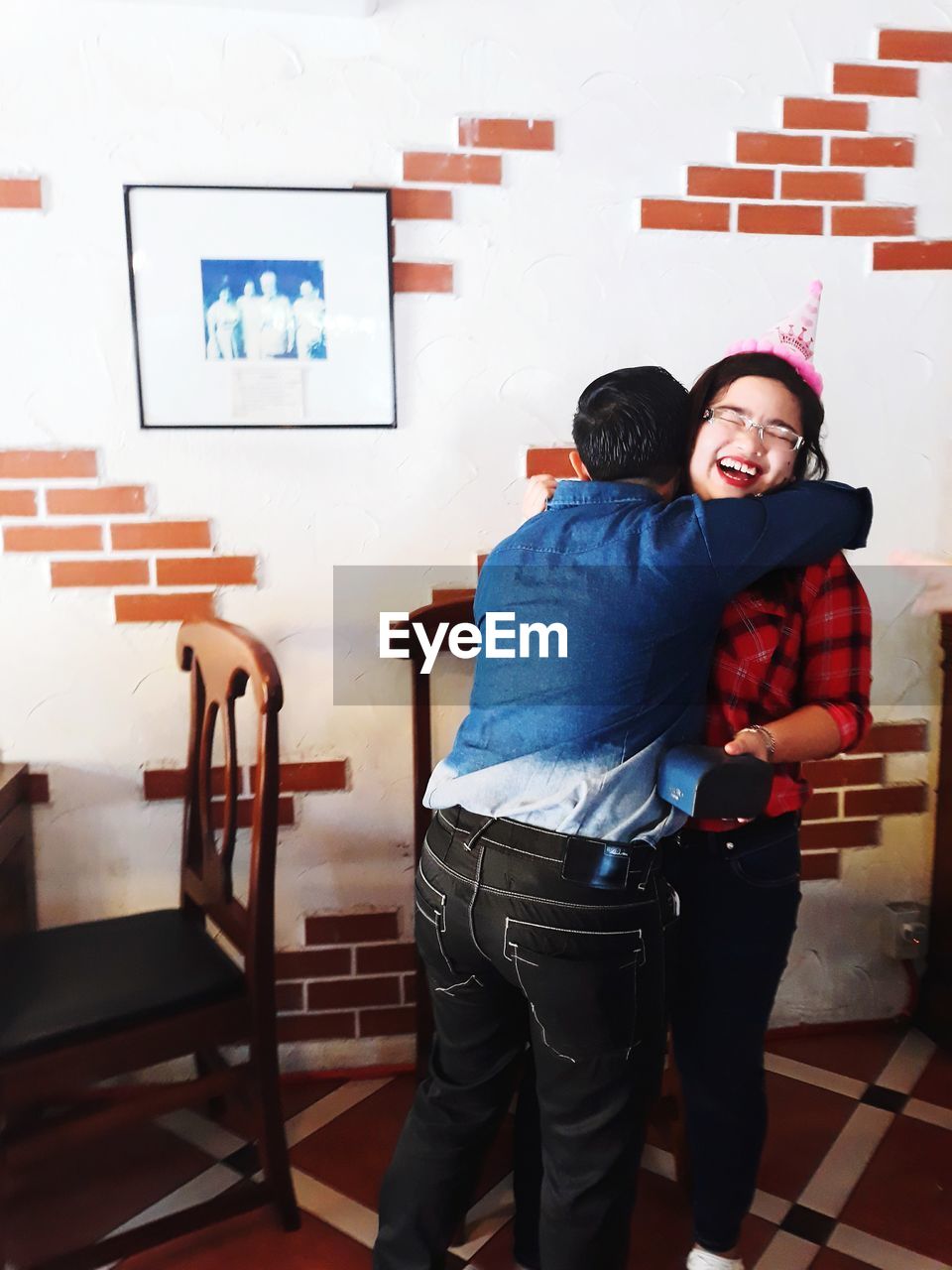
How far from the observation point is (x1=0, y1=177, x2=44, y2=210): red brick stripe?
5.57ft

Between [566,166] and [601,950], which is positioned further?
[566,166]

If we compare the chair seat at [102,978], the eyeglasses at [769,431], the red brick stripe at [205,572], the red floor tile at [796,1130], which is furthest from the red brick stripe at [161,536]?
the red floor tile at [796,1130]

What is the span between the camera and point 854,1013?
2184 millimetres

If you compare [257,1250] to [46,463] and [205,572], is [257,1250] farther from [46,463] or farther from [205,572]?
[46,463]

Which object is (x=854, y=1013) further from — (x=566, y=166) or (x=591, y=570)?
(x=566, y=166)

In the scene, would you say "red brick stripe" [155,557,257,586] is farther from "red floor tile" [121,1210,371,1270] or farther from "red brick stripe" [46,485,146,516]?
"red floor tile" [121,1210,371,1270]

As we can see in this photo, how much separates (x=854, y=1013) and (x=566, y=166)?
6.44ft

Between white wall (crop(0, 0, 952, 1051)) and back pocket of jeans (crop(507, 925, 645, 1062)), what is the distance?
0.86 metres

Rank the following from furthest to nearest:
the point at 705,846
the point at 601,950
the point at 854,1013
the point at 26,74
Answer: the point at 854,1013 < the point at 26,74 < the point at 705,846 < the point at 601,950

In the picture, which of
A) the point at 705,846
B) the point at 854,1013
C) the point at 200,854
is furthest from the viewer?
the point at 854,1013

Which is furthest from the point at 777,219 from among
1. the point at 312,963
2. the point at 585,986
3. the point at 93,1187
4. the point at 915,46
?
the point at 93,1187

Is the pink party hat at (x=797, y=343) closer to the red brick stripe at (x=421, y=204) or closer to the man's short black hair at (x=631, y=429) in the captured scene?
the man's short black hair at (x=631, y=429)

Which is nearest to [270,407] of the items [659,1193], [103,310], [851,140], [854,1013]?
[103,310]

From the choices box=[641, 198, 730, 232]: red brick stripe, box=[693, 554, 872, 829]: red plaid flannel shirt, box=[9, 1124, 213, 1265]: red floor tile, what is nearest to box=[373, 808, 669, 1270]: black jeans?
box=[693, 554, 872, 829]: red plaid flannel shirt
